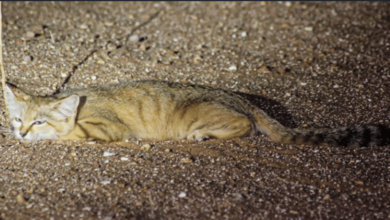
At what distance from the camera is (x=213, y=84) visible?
325 inches

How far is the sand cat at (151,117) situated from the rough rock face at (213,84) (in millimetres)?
162

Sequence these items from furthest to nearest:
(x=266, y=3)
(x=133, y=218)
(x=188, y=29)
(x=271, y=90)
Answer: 1. (x=266, y=3)
2. (x=188, y=29)
3. (x=271, y=90)
4. (x=133, y=218)

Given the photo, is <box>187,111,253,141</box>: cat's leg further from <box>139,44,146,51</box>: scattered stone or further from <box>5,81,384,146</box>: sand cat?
<box>139,44,146,51</box>: scattered stone

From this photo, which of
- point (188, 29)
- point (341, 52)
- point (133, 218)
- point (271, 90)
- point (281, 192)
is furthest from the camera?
point (188, 29)

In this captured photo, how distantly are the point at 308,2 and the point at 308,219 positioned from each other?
30.1ft

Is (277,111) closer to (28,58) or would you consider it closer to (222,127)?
(222,127)

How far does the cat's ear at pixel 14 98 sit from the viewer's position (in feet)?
19.6

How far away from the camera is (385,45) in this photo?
988 cm

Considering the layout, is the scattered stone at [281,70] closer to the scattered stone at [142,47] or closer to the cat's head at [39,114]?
the scattered stone at [142,47]

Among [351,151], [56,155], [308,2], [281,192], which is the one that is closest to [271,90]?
[351,151]

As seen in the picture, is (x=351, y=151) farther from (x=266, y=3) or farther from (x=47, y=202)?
(x=266, y=3)

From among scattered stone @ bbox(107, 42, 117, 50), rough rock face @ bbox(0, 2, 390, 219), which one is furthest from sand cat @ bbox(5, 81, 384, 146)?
scattered stone @ bbox(107, 42, 117, 50)

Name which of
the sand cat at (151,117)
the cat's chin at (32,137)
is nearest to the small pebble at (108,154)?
the sand cat at (151,117)

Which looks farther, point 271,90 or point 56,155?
point 271,90
